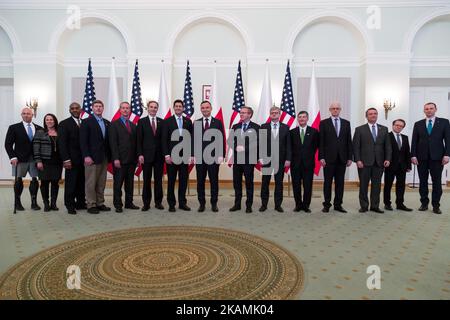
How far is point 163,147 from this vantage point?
505cm

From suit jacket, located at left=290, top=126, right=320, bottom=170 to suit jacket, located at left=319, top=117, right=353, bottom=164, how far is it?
156mm

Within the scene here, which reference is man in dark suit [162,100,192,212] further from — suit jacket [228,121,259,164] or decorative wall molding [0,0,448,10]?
decorative wall molding [0,0,448,10]

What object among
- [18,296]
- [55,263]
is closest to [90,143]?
[55,263]

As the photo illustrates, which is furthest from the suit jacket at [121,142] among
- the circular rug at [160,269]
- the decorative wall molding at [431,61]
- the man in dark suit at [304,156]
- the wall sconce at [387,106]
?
the decorative wall molding at [431,61]

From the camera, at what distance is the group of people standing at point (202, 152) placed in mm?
5016

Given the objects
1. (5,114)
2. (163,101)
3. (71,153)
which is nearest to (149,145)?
(71,153)

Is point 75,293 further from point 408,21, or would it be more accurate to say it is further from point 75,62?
point 408,21

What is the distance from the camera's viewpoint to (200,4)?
7816mm

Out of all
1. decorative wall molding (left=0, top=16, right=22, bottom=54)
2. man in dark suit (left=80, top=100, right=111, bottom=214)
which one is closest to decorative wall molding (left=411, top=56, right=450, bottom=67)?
man in dark suit (left=80, top=100, right=111, bottom=214)

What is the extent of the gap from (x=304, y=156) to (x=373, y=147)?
3.63ft

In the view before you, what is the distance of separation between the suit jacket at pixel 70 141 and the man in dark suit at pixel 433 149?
540 centimetres

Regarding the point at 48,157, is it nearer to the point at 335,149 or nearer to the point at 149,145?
the point at 149,145

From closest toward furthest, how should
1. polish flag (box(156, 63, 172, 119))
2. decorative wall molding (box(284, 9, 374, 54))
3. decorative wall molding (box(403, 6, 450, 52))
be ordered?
polish flag (box(156, 63, 172, 119)), decorative wall molding (box(403, 6, 450, 52)), decorative wall molding (box(284, 9, 374, 54))

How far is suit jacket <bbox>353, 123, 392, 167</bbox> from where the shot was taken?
5.10 meters
